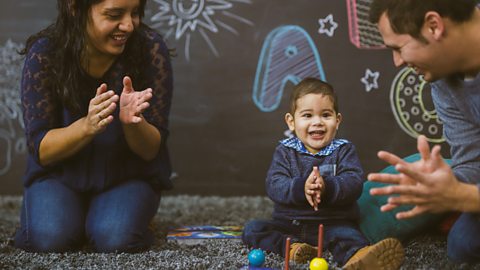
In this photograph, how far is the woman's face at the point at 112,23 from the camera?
5.61 feet

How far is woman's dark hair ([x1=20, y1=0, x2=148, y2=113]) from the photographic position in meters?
1.75

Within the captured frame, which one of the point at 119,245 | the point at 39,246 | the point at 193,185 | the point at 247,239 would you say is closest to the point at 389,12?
the point at 247,239

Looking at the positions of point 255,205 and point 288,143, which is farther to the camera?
point 255,205

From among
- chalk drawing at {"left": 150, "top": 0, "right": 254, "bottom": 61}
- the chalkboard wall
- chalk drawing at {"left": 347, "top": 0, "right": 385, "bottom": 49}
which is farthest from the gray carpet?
chalk drawing at {"left": 347, "top": 0, "right": 385, "bottom": 49}

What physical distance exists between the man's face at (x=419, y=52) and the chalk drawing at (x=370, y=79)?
1125 mm

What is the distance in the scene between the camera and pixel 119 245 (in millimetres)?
1711

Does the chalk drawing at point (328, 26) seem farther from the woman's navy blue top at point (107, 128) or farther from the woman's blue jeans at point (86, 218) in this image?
the woman's blue jeans at point (86, 218)

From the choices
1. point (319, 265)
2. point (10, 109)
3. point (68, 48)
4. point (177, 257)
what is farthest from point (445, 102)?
point (10, 109)

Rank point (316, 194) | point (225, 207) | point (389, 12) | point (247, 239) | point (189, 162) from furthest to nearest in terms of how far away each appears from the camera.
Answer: point (189, 162), point (225, 207), point (247, 239), point (316, 194), point (389, 12)

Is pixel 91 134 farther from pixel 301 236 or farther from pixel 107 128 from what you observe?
pixel 301 236

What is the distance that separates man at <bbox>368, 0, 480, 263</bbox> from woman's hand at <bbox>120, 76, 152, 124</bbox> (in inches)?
23.4

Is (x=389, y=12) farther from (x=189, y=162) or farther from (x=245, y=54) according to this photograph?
(x=189, y=162)

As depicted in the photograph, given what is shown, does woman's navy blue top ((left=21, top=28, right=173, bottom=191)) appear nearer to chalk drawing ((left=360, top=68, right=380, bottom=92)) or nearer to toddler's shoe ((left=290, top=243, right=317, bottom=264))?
toddler's shoe ((left=290, top=243, right=317, bottom=264))

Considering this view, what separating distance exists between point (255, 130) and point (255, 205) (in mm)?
314
